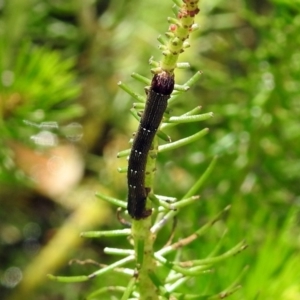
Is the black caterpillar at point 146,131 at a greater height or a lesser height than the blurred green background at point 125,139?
greater

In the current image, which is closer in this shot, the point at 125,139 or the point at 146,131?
the point at 146,131

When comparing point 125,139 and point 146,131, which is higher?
point 146,131

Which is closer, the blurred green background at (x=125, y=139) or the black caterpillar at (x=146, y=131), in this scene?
the black caterpillar at (x=146, y=131)

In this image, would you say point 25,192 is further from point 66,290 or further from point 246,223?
point 246,223

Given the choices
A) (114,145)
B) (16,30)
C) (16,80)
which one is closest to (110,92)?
(114,145)
